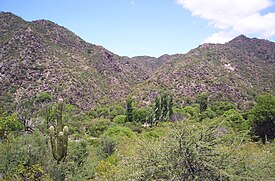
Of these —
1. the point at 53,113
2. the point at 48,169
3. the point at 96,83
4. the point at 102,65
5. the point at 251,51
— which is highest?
the point at 251,51

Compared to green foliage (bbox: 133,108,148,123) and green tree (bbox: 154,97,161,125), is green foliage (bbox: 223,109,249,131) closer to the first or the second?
green tree (bbox: 154,97,161,125)

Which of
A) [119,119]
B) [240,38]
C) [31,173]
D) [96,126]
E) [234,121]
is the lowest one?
[96,126]

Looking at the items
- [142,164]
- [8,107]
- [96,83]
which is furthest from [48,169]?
[96,83]

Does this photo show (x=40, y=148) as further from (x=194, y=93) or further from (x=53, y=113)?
(x=194, y=93)

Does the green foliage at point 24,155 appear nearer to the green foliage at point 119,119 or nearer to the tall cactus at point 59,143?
the tall cactus at point 59,143

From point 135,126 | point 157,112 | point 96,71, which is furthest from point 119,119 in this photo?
point 96,71

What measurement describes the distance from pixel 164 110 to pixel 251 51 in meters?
49.4

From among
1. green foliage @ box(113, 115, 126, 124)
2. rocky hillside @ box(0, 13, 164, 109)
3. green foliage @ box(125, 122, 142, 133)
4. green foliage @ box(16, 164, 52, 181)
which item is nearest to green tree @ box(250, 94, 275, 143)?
green foliage @ box(125, 122, 142, 133)

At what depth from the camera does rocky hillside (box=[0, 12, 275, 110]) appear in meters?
58.1

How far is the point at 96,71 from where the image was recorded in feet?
246

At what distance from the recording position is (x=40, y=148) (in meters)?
21.7

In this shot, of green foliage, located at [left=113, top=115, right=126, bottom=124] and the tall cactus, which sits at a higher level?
the tall cactus

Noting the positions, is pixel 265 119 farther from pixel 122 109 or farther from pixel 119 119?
pixel 122 109

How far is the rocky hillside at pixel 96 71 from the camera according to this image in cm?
5812
